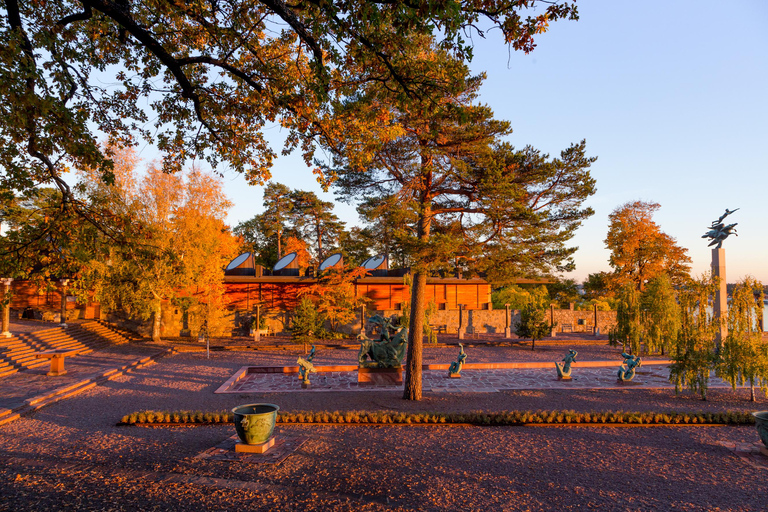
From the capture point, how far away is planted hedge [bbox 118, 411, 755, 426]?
9.60 metres

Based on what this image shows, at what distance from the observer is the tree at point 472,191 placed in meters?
12.1

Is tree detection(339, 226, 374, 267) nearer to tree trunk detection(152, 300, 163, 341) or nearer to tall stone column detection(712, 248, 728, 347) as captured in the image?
tree trunk detection(152, 300, 163, 341)

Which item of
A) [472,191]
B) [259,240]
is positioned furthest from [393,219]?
[259,240]

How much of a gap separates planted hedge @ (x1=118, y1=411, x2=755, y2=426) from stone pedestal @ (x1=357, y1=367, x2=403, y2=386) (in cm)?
499

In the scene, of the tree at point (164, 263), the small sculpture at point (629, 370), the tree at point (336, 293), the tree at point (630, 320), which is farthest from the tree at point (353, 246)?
the small sculpture at point (629, 370)

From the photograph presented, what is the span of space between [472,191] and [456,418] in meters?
7.01

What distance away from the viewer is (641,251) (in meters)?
34.1

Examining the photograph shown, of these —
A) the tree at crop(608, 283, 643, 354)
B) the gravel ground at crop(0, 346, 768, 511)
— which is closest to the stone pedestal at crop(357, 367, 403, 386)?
the gravel ground at crop(0, 346, 768, 511)

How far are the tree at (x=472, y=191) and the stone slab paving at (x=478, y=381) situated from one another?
2.81 meters

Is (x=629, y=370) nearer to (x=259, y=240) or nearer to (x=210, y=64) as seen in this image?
(x=210, y=64)

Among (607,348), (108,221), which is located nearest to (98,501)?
(108,221)

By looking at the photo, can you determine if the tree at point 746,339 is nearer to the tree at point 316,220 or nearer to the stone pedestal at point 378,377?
the stone pedestal at point 378,377

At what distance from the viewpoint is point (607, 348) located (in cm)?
2473

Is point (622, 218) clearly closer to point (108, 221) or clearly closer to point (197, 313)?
point (197, 313)
